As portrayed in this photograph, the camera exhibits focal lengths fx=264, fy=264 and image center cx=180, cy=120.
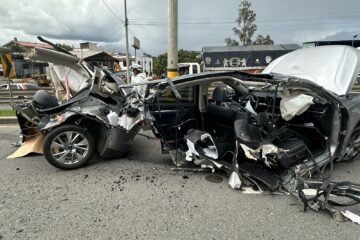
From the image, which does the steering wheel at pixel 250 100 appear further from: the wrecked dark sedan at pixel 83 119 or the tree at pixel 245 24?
the tree at pixel 245 24

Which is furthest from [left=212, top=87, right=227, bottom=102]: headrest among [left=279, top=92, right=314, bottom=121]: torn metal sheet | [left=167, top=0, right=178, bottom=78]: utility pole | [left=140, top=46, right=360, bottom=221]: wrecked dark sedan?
[left=167, top=0, right=178, bottom=78]: utility pole

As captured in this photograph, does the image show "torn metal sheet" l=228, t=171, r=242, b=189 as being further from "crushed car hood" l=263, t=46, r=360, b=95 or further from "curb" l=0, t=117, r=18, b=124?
"curb" l=0, t=117, r=18, b=124

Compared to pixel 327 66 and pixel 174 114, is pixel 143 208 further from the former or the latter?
pixel 327 66

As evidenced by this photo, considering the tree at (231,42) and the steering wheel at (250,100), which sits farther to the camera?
the tree at (231,42)

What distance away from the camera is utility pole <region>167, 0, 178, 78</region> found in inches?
307

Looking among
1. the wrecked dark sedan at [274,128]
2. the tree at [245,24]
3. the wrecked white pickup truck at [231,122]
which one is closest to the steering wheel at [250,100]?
the wrecked white pickup truck at [231,122]

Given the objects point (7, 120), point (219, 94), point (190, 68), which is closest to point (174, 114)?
point (219, 94)

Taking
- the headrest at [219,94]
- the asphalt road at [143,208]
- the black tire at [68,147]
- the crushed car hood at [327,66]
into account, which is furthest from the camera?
the headrest at [219,94]

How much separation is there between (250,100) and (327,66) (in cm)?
144

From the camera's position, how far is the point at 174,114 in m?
4.23

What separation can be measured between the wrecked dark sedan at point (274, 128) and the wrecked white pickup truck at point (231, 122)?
1 centimetres

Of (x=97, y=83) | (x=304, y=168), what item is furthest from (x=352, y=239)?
(x=97, y=83)

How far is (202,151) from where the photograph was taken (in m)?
3.78

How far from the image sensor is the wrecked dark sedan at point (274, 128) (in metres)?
3.40
